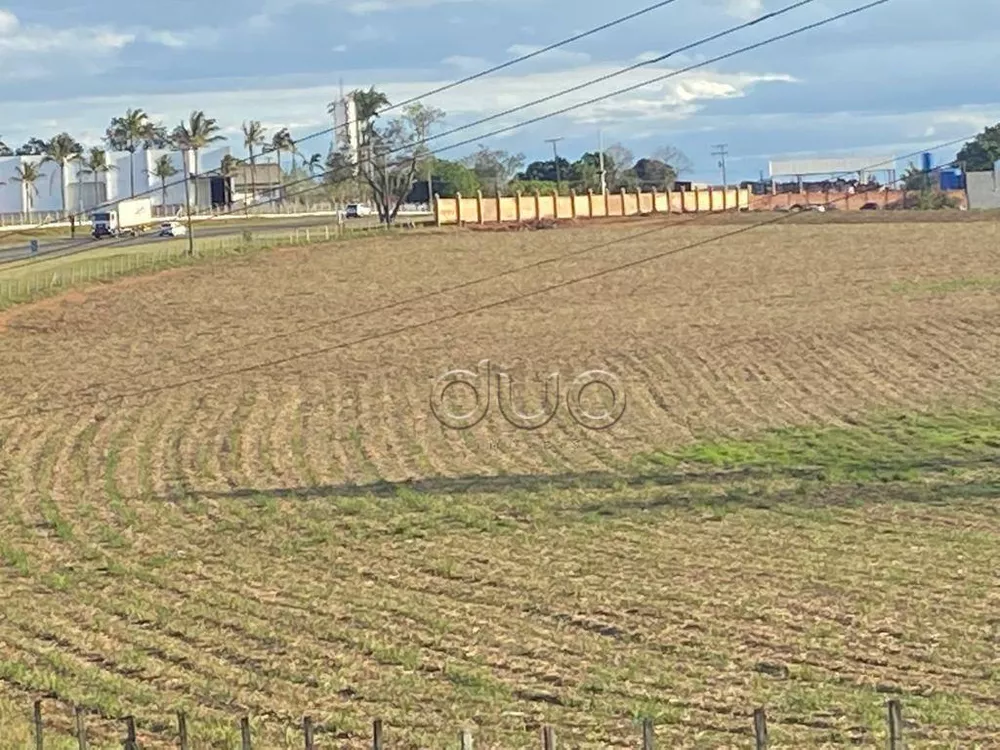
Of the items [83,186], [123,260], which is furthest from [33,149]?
[123,260]

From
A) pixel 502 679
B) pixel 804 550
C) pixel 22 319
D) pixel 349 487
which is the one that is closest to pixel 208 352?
pixel 22 319

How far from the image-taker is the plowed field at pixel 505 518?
48.0 feet

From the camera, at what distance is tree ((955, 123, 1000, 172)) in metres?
149

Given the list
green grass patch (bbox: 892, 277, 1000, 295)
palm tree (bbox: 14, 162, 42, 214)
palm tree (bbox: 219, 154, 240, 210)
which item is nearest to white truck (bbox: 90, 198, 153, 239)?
palm tree (bbox: 219, 154, 240, 210)

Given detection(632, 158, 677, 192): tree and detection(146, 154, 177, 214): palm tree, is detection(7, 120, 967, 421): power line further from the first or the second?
detection(632, 158, 677, 192): tree

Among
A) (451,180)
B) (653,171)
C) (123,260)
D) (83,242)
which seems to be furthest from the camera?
(653,171)

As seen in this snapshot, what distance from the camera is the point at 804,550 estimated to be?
71.8 feet

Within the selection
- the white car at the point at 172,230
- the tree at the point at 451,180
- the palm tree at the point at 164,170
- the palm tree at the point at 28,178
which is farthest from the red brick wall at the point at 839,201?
the palm tree at the point at 28,178

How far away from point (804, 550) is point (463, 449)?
34.9 ft

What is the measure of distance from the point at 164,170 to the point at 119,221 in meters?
39.9

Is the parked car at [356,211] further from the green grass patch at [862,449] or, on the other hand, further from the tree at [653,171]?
the green grass patch at [862,449]

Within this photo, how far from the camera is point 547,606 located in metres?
18.6

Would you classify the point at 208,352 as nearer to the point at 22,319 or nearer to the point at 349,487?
the point at 22,319

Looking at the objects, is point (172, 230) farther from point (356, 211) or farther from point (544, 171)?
point (544, 171)
